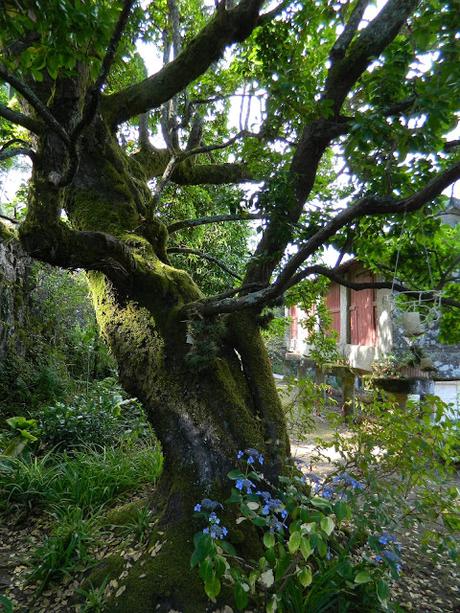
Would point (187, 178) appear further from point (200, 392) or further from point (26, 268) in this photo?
point (26, 268)

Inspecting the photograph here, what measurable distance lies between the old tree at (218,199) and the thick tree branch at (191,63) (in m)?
0.01

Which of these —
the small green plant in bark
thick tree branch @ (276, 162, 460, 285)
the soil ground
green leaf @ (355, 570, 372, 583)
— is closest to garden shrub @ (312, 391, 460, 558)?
the soil ground

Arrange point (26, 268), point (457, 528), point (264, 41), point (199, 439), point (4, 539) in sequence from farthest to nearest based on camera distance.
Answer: point (26, 268) → point (264, 41) → point (4, 539) → point (199, 439) → point (457, 528)

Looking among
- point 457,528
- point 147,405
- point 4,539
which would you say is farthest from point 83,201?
point 457,528

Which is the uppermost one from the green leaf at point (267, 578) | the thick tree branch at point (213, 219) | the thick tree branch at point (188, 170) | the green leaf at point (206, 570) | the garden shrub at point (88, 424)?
the thick tree branch at point (188, 170)

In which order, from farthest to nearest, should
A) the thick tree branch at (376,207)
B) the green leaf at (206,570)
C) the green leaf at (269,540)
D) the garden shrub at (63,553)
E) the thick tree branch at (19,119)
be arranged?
1. the garden shrub at (63,553)
2. the thick tree branch at (19,119)
3. the thick tree branch at (376,207)
4. the green leaf at (269,540)
5. the green leaf at (206,570)

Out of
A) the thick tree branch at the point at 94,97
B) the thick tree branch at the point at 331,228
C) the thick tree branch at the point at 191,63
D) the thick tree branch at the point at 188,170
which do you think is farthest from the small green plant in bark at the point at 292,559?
the thick tree branch at the point at 188,170

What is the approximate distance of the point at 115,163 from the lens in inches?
140

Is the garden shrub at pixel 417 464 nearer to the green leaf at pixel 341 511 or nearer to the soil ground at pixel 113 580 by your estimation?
the soil ground at pixel 113 580

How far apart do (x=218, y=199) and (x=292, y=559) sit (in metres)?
2.49

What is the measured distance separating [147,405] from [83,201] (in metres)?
1.86

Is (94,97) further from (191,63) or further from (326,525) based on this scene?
(326,525)

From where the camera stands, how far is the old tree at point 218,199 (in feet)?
6.64

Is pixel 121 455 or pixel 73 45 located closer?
pixel 73 45
